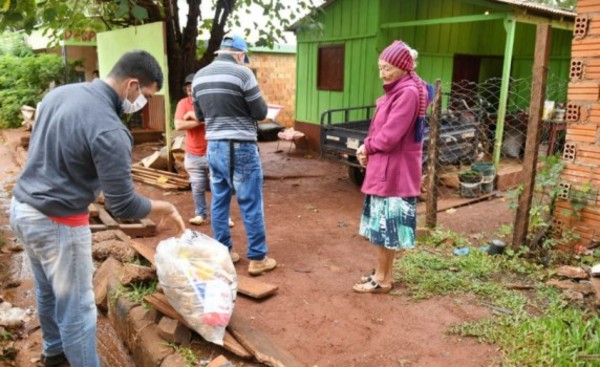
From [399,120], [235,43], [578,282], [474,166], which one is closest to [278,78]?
[474,166]

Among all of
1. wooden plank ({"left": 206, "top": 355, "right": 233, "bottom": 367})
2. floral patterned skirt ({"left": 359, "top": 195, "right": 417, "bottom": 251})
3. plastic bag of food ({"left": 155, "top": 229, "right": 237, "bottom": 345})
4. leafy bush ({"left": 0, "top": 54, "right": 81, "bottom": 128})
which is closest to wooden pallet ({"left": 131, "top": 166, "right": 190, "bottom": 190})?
floral patterned skirt ({"left": 359, "top": 195, "right": 417, "bottom": 251})

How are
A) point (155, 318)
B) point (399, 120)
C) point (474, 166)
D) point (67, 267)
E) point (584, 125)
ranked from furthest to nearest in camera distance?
point (474, 166)
point (584, 125)
point (399, 120)
point (155, 318)
point (67, 267)

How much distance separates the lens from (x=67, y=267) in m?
2.59

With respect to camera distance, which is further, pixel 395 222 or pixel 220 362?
pixel 395 222

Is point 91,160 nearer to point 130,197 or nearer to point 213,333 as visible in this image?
point 130,197

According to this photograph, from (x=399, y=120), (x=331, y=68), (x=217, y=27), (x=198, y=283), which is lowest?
(x=198, y=283)

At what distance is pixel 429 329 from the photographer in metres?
3.43

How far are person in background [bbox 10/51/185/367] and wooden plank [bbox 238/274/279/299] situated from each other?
1304mm

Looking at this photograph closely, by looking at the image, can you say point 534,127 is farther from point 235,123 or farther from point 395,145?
point 235,123

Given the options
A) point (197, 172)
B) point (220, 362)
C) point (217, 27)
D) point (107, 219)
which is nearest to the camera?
point (220, 362)

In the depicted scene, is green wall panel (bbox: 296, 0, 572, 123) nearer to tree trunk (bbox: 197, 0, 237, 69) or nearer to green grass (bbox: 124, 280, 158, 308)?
tree trunk (bbox: 197, 0, 237, 69)

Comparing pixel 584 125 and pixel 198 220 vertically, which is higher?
pixel 584 125

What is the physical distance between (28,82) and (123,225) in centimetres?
1139

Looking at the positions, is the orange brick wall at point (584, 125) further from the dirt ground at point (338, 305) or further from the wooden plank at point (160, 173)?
the wooden plank at point (160, 173)
